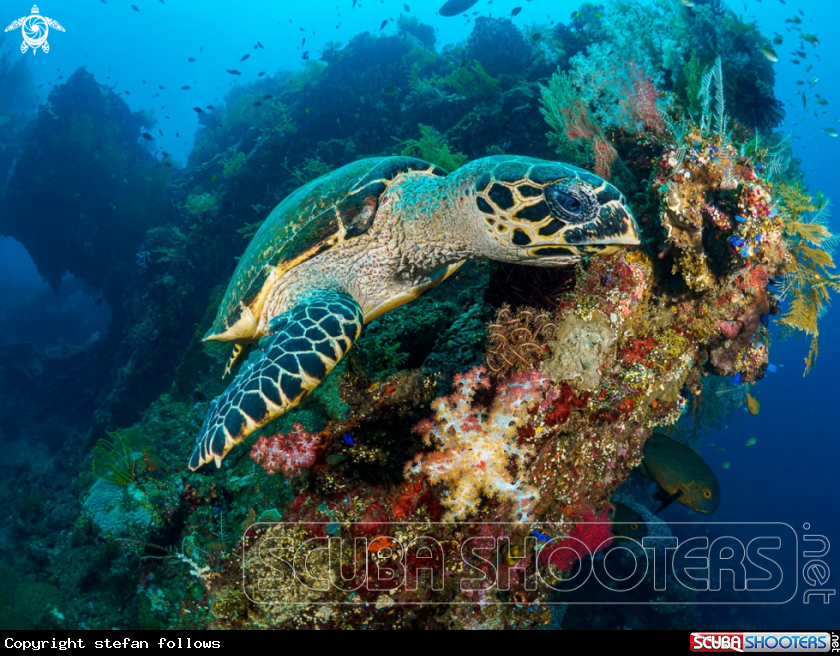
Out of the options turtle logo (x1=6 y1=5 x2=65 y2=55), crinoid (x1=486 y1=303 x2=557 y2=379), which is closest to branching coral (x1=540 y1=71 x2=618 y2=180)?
crinoid (x1=486 y1=303 x2=557 y2=379)

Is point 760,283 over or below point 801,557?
over

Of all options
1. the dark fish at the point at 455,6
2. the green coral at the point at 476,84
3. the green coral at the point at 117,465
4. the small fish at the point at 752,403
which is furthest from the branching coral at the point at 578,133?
the dark fish at the point at 455,6

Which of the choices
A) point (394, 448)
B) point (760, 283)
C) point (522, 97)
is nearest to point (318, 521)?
point (394, 448)

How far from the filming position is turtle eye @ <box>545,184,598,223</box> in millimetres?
1930

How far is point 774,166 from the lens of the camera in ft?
9.62

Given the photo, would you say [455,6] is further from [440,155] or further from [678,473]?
[678,473]

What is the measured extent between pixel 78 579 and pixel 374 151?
7.28m

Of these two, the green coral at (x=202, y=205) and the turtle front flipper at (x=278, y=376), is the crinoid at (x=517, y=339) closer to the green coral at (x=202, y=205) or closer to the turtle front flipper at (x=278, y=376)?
the turtle front flipper at (x=278, y=376)

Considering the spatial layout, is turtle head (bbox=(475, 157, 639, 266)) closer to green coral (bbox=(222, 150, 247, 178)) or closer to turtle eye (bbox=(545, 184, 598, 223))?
turtle eye (bbox=(545, 184, 598, 223))

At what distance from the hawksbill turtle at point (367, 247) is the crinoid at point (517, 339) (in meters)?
0.33

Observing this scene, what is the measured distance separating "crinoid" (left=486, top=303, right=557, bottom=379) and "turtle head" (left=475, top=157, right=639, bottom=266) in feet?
1.09

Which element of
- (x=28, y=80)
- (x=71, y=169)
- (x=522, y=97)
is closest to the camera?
(x=522, y=97)

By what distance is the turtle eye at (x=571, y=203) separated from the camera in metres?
1.93

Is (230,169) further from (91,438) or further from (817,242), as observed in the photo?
(817,242)
